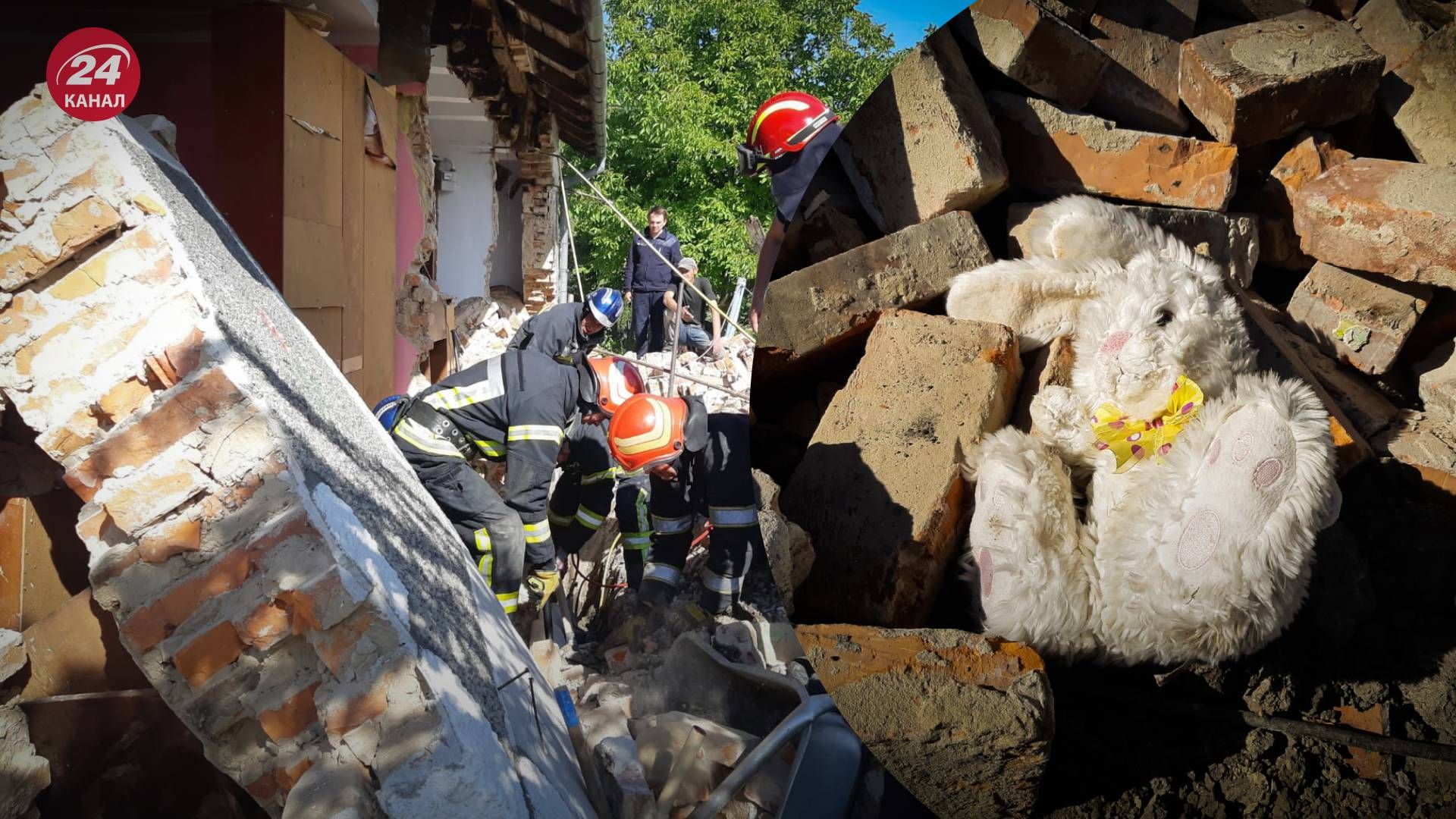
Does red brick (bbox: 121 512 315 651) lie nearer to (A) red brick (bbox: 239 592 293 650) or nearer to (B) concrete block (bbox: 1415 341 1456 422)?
(A) red brick (bbox: 239 592 293 650)

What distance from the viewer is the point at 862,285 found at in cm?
120

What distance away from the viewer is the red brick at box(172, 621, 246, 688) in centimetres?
149

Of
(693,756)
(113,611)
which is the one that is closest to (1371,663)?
(693,756)

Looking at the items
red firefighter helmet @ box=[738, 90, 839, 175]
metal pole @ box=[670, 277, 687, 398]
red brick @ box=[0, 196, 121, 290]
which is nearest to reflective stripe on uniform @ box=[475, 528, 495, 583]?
metal pole @ box=[670, 277, 687, 398]

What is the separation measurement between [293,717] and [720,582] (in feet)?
2.58

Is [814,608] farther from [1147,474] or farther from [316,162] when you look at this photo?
[316,162]

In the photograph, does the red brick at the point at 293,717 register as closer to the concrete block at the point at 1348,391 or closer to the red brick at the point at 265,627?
the red brick at the point at 265,627

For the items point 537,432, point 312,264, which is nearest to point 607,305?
point 537,432

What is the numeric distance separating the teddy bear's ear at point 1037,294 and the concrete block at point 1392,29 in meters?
0.41

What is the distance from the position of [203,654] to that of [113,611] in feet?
0.60

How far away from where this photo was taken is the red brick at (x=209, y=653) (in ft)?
4.90

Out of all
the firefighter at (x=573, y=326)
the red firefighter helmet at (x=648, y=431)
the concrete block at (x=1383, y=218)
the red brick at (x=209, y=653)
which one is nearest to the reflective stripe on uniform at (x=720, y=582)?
the red firefighter helmet at (x=648, y=431)

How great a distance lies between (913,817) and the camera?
1443mm

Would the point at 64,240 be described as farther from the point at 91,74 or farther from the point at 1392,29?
the point at 1392,29
